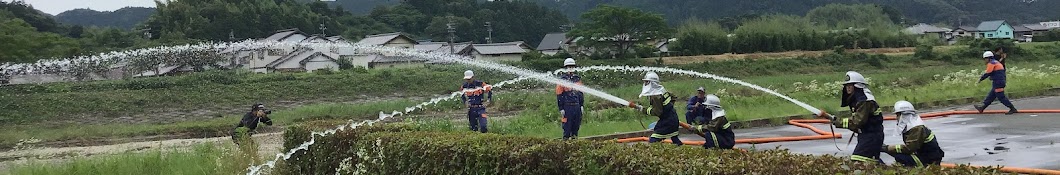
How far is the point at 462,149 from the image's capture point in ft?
24.6

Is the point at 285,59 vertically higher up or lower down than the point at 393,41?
lower down

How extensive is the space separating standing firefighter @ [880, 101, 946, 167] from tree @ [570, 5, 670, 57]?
3890cm

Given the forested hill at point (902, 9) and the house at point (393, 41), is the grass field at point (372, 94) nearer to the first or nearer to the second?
the house at point (393, 41)

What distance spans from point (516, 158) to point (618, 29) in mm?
40432

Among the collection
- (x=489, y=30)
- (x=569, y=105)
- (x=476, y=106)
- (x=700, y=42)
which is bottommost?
(x=476, y=106)

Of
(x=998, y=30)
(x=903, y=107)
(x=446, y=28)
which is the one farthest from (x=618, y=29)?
(x=998, y=30)

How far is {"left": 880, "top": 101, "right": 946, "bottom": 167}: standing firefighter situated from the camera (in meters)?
7.09

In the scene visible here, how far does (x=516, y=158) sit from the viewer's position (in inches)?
276

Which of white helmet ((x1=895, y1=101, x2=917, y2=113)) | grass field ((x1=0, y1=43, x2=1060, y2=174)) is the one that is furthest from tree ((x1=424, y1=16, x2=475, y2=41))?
white helmet ((x1=895, y1=101, x2=917, y2=113))

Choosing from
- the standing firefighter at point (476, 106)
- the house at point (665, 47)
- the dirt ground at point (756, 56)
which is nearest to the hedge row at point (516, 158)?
the standing firefighter at point (476, 106)

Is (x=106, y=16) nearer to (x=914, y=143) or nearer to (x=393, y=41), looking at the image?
(x=393, y=41)

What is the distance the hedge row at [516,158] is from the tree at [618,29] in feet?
122

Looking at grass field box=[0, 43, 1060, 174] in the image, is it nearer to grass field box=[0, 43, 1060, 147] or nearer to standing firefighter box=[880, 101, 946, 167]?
grass field box=[0, 43, 1060, 147]

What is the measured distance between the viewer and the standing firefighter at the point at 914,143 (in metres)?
7.09
